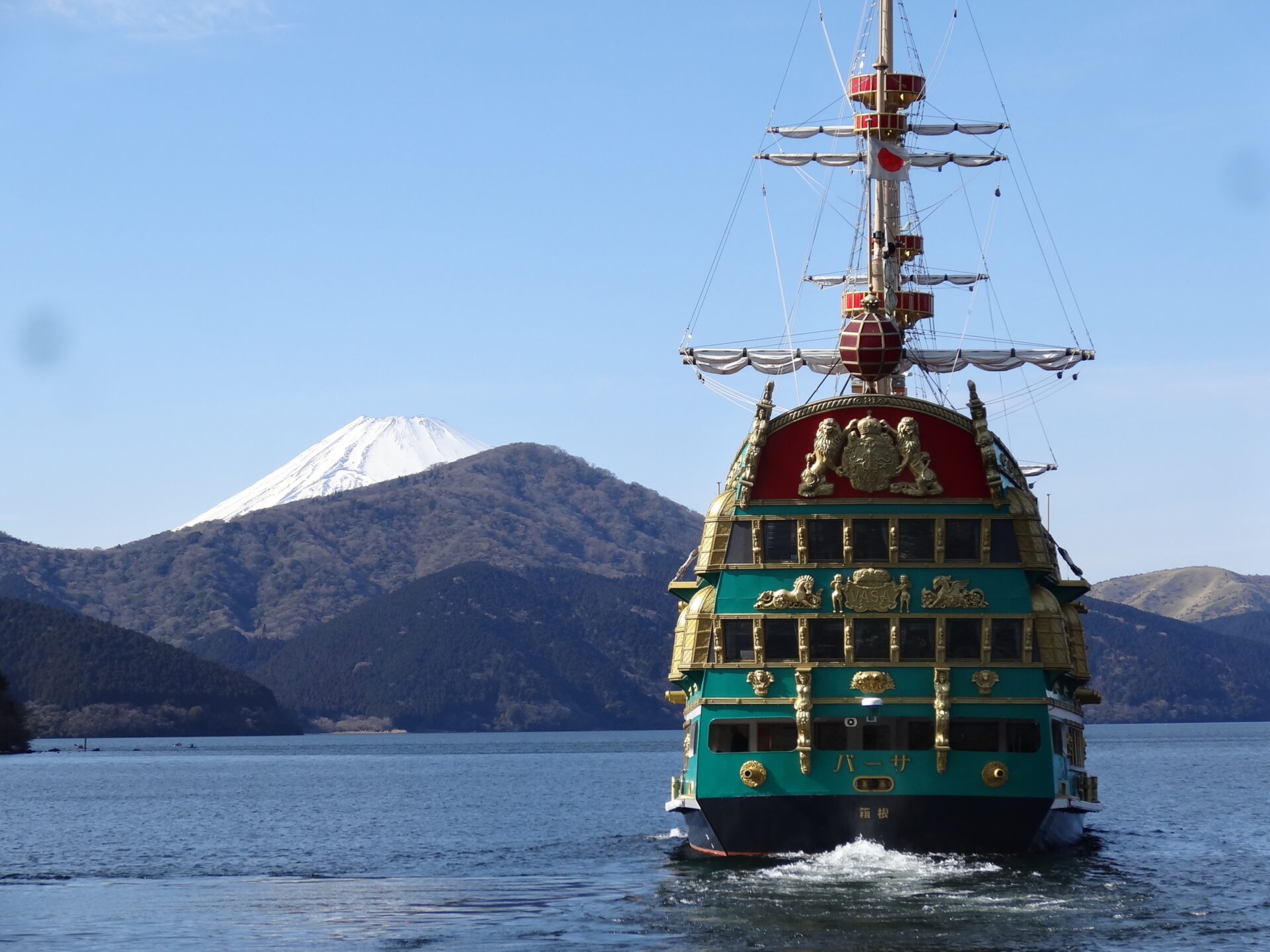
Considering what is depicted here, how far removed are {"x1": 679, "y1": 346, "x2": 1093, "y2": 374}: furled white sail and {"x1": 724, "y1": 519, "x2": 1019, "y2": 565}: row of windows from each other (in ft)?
53.7

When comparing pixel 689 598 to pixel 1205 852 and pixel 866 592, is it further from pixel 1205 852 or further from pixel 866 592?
pixel 1205 852

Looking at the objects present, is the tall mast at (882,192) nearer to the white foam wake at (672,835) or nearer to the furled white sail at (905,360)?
the furled white sail at (905,360)

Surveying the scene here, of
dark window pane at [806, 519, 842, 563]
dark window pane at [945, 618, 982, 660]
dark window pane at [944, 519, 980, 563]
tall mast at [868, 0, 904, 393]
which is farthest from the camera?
tall mast at [868, 0, 904, 393]

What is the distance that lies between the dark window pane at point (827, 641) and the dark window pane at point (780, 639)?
490mm

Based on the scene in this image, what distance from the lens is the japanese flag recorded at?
6931 centimetres

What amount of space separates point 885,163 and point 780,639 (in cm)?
2120

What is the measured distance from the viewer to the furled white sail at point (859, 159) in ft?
257

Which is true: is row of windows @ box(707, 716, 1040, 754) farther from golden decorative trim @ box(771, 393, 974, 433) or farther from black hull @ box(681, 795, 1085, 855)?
golden decorative trim @ box(771, 393, 974, 433)

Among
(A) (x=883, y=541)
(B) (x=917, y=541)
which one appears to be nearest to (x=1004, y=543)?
(B) (x=917, y=541)

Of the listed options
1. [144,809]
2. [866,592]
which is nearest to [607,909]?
[866,592]

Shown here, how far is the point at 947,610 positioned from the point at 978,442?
4639 mm

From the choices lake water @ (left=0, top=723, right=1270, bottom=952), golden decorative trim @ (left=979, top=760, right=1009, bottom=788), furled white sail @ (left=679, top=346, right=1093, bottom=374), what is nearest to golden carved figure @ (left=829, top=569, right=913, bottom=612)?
golden decorative trim @ (left=979, top=760, right=1009, bottom=788)

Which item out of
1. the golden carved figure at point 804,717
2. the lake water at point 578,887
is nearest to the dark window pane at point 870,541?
the golden carved figure at point 804,717

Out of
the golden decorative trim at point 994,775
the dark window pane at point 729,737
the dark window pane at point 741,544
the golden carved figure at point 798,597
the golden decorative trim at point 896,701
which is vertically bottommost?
the golden decorative trim at point 994,775
